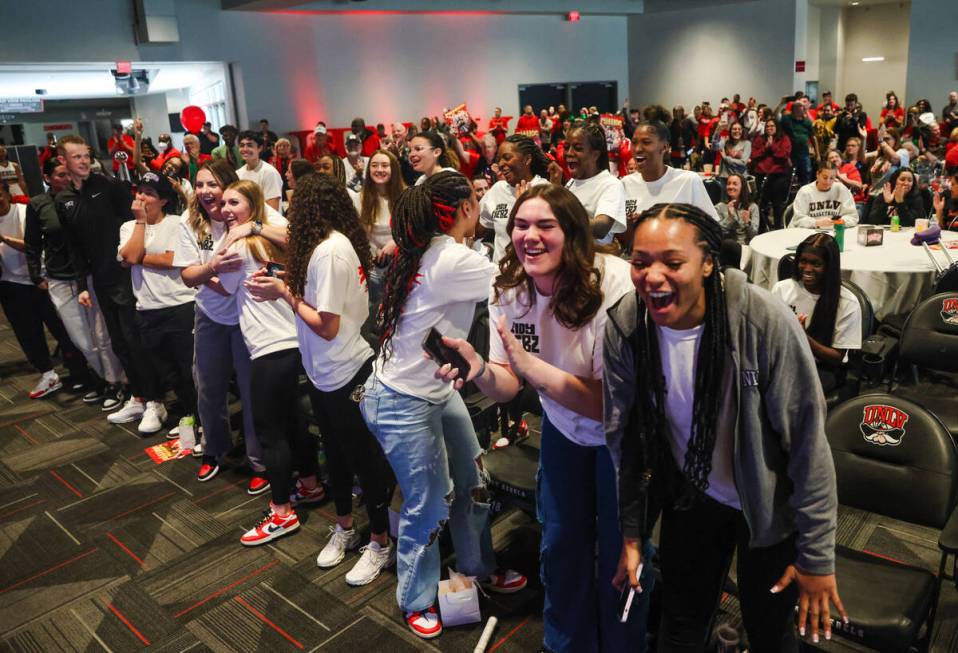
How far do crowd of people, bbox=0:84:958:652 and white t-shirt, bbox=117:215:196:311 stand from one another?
1cm

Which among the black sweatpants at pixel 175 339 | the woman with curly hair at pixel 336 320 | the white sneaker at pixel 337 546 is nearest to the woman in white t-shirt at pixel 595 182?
the woman with curly hair at pixel 336 320

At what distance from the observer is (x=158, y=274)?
3969mm

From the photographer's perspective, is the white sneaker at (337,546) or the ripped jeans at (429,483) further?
the white sneaker at (337,546)

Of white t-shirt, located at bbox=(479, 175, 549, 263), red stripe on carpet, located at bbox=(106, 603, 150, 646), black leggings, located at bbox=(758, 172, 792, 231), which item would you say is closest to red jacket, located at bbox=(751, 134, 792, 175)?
black leggings, located at bbox=(758, 172, 792, 231)

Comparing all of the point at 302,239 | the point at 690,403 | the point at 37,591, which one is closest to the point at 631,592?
the point at 690,403

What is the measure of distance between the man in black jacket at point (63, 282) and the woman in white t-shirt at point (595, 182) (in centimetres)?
320

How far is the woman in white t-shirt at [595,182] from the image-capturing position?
3.43m

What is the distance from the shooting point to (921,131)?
402 inches

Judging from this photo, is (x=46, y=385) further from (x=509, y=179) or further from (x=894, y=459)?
(x=894, y=459)

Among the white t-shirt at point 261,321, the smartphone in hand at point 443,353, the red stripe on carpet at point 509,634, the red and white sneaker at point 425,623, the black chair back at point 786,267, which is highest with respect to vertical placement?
the smartphone in hand at point 443,353

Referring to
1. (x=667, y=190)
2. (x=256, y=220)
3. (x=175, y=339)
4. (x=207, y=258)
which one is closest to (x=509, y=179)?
(x=667, y=190)

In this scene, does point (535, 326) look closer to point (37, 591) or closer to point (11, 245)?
point (37, 591)

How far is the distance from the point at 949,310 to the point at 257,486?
3564 mm

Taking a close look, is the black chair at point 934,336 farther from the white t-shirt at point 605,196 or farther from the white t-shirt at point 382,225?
the white t-shirt at point 382,225
